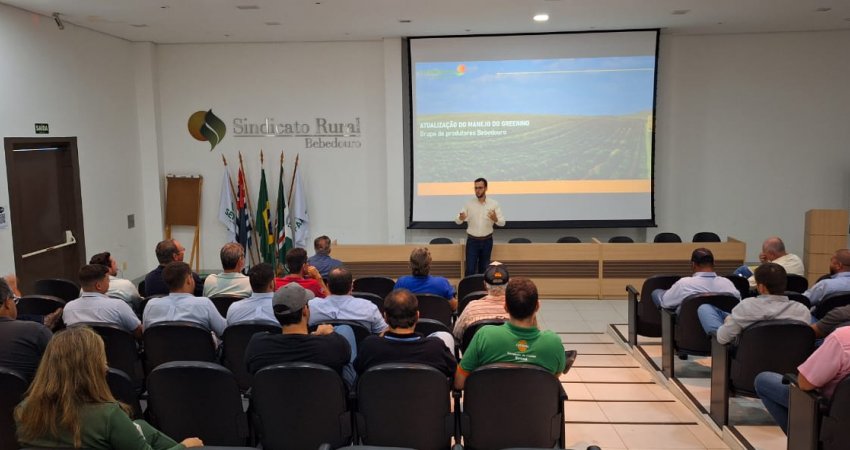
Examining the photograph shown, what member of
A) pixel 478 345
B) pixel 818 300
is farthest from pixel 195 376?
pixel 818 300

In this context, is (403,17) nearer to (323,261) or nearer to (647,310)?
(323,261)

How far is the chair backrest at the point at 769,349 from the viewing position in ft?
13.0

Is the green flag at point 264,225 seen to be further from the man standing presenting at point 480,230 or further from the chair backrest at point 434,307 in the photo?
the chair backrest at point 434,307

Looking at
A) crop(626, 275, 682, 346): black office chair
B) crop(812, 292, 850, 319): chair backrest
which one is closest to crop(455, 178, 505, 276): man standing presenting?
crop(626, 275, 682, 346): black office chair

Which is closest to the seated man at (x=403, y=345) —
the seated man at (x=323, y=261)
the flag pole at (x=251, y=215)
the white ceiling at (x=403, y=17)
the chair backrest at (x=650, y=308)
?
the seated man at (x=323, y=261)

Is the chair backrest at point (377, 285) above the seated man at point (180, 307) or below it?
below

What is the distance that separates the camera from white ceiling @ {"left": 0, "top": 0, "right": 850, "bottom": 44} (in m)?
7.50

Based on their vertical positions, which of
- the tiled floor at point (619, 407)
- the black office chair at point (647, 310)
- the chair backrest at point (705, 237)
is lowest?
the tiled floor at point (619, 407)

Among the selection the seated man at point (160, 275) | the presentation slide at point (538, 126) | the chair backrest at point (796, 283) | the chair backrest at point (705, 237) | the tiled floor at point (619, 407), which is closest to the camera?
the tiled floor at point (619, 407)

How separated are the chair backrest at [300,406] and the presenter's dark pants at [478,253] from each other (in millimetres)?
5396

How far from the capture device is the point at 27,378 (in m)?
3.34

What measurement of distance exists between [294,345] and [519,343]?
1.08 meters

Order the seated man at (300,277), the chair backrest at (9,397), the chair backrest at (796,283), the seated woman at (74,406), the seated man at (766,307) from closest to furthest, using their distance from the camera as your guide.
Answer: the seated woman at (74,406) < the chair backrest at (9,397) < the seated man at (766,307) < the seated man at (300,277) < the chair backrest at (796,283)

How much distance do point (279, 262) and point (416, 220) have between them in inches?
89.0
